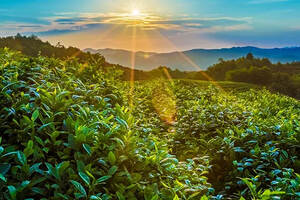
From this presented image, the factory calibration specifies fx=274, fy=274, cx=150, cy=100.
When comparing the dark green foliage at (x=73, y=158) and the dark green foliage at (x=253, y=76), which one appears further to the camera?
the dark green foliage at (x=253, y=76)

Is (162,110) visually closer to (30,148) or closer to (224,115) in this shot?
(224,115)

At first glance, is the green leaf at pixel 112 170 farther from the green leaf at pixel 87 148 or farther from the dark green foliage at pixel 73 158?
the green leaf at pixel 87 148

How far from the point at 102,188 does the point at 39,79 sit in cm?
195

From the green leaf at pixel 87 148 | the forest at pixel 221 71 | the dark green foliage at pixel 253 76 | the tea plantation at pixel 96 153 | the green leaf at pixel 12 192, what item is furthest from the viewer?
the dark green foliage at pixel 253 76

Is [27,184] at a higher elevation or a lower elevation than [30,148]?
lower

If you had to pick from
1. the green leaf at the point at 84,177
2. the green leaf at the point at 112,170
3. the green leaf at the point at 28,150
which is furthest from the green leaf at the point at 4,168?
the green leaf at the point at 112,170

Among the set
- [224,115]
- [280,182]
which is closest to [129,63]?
[224,115]

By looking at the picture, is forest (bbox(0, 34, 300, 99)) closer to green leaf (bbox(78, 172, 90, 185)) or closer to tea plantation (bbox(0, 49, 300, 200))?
tea plantation (bbox(0, 49, 300, 200))

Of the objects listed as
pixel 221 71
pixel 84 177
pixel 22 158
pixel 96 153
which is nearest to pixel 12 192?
pixel 22 158

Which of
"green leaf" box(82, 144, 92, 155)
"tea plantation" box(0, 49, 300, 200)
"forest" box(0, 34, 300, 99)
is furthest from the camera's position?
"forest" box(0, 34, 300, 99)

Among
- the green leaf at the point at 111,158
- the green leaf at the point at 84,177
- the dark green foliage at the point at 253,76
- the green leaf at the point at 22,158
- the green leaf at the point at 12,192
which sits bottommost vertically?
the dark green foliage at the point at 253,76

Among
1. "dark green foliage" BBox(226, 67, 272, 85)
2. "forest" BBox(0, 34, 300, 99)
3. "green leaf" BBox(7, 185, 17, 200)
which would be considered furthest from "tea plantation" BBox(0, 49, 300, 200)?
"dark green foliage" BBox(226, 67, 272, 85)

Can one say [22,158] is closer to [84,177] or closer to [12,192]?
[12,192]

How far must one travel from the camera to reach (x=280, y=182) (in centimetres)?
292
